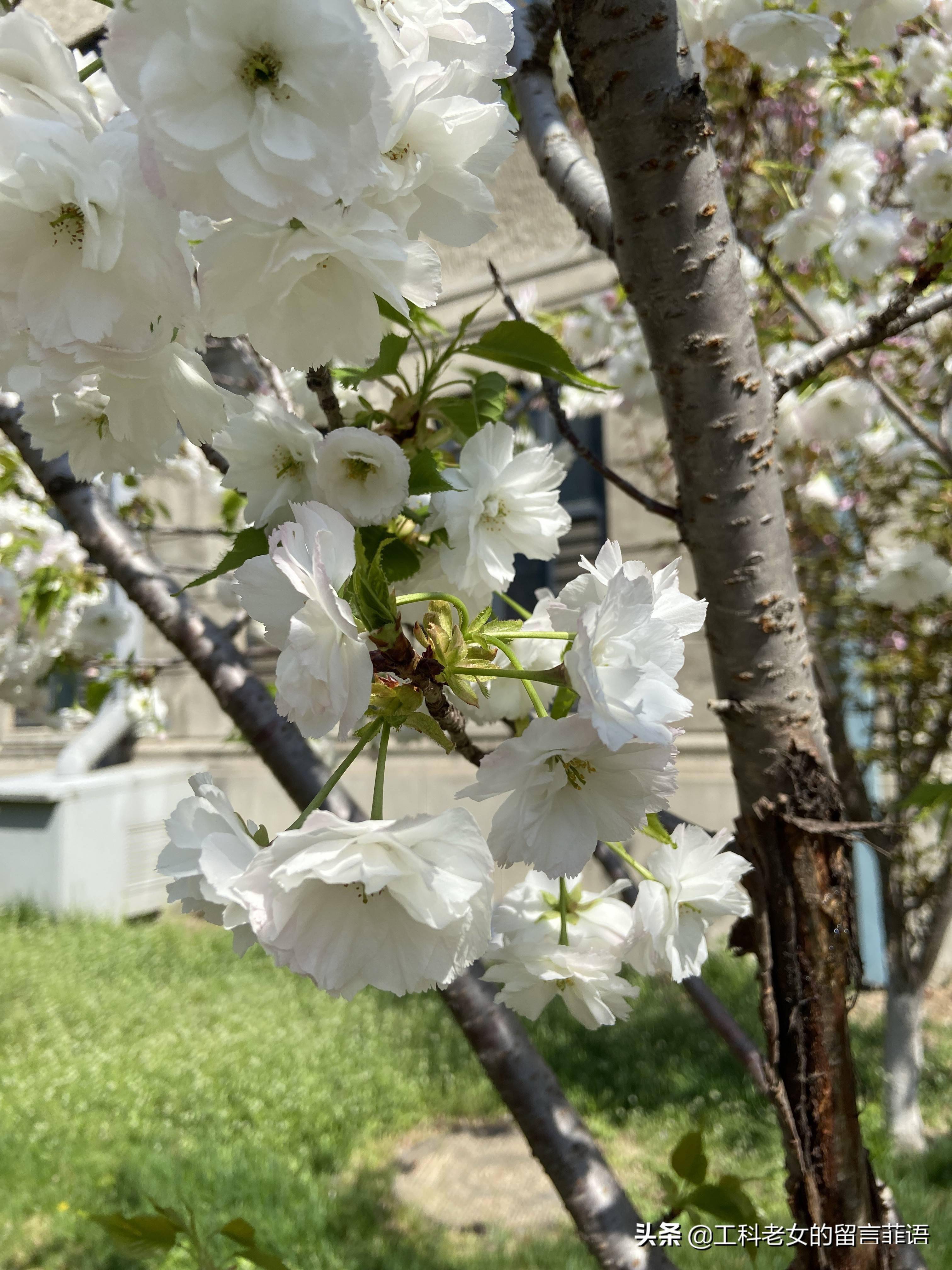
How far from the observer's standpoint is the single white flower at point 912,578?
9.49 feet

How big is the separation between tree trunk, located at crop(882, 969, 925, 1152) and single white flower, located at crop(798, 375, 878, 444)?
2.06 meters

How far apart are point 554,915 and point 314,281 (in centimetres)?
71

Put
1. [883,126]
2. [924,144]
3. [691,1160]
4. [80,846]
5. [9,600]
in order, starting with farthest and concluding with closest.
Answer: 1. [80,846]
2. [9,600]
3. [883,126]
4. [924,144]
5. [691,1160]

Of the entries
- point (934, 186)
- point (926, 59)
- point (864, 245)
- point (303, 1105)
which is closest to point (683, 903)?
point (934, 186)

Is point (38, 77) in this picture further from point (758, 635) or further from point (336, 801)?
point (336, 801)

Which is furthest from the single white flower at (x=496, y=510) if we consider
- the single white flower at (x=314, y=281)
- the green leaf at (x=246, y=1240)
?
the green leaf at (x=246, y=1240)

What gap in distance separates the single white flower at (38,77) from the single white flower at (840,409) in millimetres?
2245

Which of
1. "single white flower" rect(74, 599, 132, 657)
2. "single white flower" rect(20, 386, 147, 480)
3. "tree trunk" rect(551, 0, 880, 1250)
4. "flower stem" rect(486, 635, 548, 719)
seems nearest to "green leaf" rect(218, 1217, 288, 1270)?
"tree trunk" rect(551, 0, 880, 1250)

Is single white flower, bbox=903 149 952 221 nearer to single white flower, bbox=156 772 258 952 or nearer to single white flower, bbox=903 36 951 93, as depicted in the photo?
single white flower, bbox=903 36 951 93

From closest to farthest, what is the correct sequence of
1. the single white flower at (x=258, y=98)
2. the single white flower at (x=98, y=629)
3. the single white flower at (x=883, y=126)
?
the single white flower at (x=258, y=98)
the single white flower at (x=883, y=126)
the single white flower at (x=98, y=629)

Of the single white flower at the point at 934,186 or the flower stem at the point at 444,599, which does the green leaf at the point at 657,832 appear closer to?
the flower stem at the point at 444,599

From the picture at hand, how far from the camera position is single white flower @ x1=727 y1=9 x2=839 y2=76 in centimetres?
165

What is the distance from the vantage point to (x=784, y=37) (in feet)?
5.62

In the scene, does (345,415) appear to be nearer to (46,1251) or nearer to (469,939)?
(469,939)
